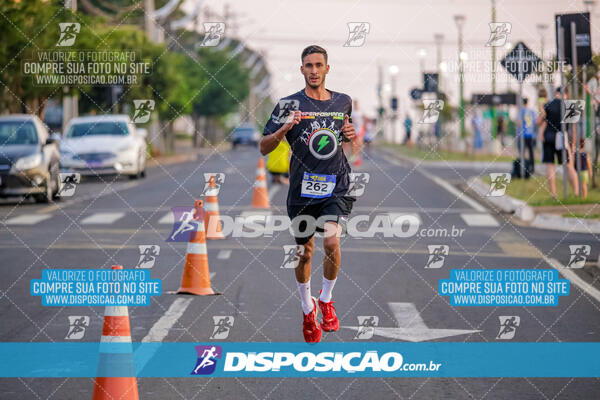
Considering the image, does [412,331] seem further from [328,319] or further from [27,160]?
[27,160]

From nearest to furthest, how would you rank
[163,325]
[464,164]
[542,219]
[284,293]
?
1. [163,325]
2. [284,293]
3. [542,219]
4. [464,164]

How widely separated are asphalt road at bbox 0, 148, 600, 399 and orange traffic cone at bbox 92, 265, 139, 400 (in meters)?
0.56

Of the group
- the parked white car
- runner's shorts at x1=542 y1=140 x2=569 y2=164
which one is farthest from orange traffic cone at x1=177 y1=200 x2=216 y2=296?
the parked white car

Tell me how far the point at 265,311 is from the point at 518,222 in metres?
9.65

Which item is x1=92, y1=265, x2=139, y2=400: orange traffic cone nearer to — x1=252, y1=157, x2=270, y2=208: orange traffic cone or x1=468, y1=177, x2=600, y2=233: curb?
x1=468, y1=177, x2=600, y2=233: curb

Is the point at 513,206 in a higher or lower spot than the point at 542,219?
lower

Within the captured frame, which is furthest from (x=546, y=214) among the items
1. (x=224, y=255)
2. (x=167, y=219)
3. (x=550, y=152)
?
(x=224, y=255)

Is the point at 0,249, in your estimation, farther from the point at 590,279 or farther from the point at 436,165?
the point at 436,165

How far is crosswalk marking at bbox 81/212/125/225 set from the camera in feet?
63.2

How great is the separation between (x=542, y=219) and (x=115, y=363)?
42.1ft

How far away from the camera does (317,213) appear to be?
8.81 m

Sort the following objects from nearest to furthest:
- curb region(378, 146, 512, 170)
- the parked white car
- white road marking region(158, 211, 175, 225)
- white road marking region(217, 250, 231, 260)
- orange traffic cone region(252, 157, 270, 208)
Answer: white road marking region(217, 250, 231, 260) < white road marking region(158, 211, 175, 225) < orange traffic cone region(252, 157, 270, 208) < the parked white car < curb region(378, 146, 512, 170)

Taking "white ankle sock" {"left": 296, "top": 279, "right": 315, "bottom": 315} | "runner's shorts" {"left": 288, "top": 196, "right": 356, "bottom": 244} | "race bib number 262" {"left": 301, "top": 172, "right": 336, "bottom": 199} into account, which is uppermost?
"race bib number 262" {"left": 301, "top": 172, "right": 336, "bottom": 199}

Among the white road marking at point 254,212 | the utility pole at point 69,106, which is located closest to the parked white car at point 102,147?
the utility pole at point 69,106
